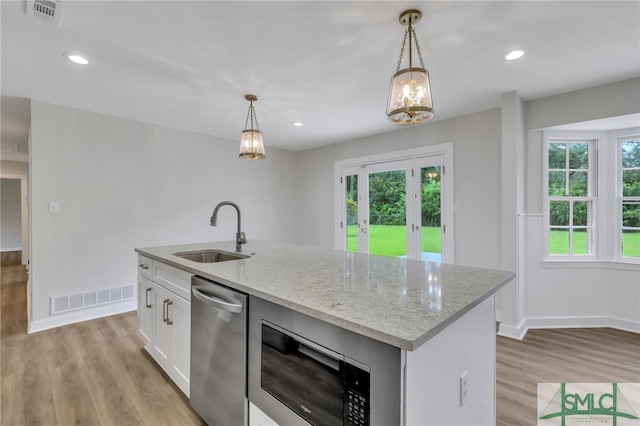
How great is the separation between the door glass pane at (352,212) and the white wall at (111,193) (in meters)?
1.81

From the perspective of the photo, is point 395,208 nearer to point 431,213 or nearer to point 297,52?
point 431,213

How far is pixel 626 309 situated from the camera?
2.97 m

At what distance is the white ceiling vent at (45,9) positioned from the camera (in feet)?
5.23

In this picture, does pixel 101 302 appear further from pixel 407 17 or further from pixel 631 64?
pixel 631 64

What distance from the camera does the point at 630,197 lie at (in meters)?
3.04

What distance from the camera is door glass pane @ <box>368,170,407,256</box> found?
166 inches

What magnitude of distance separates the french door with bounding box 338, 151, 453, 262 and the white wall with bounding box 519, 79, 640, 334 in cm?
94

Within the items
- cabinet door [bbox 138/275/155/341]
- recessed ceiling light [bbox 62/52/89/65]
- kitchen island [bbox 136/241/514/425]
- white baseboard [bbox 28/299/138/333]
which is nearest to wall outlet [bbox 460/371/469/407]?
kitchen island [bbox 136/241/514/425]

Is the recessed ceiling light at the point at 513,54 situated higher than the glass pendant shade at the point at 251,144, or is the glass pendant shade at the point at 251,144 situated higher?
the recessed ceiling light at the point at 513,54

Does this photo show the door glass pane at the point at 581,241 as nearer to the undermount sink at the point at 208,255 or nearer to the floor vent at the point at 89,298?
the undermount sink at the point at 208,255

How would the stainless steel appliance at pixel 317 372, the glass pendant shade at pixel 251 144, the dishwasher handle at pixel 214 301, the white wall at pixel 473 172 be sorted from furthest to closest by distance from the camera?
the white wall at pixel 473 172 → the glass pendant shade at pixel 251 144 → the dishwasher handle at pixel 214 301 → the stainless steel appliance at pixel 317 372

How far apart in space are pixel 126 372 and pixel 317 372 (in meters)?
1.98

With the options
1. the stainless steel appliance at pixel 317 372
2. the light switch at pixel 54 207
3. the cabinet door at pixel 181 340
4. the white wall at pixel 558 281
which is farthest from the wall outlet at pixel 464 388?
the light switch at pixel 54 207
